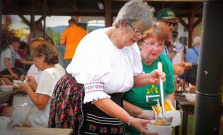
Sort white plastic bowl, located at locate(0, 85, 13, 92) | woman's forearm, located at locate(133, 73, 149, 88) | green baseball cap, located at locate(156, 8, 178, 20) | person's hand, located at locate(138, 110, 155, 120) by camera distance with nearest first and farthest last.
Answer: woman's forearm, located at locate(133, 73, 149, 88), person's hand, located at locate(138, 110, 155, 120), green baseball cap, located at locate(156, 8, 178, 20), white plastic bowl, located at locate(0, 85, 13, 92)

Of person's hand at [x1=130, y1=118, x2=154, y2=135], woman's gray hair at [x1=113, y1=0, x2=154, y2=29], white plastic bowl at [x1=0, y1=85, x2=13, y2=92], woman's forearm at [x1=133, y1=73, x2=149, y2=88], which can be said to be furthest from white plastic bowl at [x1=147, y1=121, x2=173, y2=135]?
white plastic bowl at [x1=0, y1=85, x2=13, y2=92]

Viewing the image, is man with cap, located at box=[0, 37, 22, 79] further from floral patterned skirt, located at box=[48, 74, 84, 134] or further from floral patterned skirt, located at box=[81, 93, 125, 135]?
floral patterned skirt, located at box=[81, 93, 125, 135]

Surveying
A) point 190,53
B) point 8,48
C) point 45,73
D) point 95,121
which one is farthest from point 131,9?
point 190,53

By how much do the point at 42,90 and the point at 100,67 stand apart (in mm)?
1554

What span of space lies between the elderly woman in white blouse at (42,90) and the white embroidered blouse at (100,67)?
132 cm

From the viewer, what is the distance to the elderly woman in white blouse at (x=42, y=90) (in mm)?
2967

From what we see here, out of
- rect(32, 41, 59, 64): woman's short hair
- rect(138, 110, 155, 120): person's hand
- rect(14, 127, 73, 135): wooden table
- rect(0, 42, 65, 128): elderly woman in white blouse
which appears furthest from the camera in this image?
rect(32, 41, 59, 64): woman's short hair

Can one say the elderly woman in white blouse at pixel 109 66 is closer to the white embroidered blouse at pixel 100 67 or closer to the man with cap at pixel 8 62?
the white embroidered blouse at pixel 100 67

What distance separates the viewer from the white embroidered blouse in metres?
1.56

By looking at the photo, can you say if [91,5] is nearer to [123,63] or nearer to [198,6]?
[198,6]

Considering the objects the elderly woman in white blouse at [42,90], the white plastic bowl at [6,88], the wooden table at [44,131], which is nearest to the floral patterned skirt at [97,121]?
the wooden table at [44,131]

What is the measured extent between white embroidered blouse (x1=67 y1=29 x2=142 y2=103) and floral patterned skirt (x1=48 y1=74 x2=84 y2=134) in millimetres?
148

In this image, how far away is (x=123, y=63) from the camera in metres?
1.75

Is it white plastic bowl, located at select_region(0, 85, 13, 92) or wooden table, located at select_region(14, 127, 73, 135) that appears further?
white plastic bowl, located at select_region(0, 85, 13, 92)
